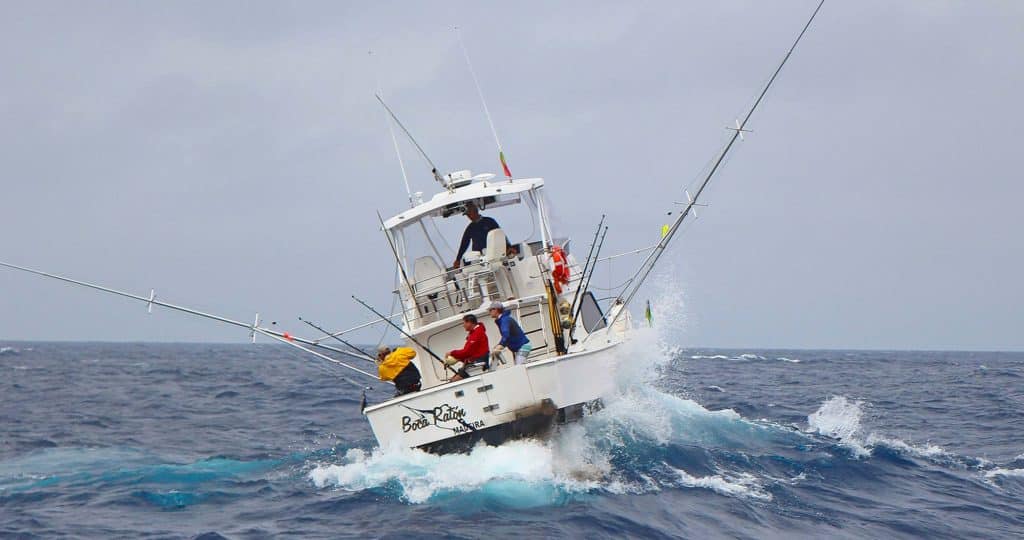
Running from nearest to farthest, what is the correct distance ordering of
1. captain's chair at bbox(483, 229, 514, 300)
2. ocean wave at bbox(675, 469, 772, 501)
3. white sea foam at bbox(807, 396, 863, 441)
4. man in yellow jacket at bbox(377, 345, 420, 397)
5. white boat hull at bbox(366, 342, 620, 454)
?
white boat hull at bbox(366, 342, 620, 454) < ocean wave at bbox(675, 469, 772, 501) < man in yellow jacket at bbox(377, 345, 420, 397) < captain's chair at bbox(483, 229, 514, 300) < white sea foam at bbox(807, 396, 863, 441)

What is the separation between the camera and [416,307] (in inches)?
554

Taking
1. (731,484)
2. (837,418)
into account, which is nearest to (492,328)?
(731,484)

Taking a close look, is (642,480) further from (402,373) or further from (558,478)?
(402,373)

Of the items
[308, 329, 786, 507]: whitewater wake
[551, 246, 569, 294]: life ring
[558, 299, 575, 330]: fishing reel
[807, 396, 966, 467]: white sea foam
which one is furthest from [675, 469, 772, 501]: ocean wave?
[551, 246, 569, 294]: life ring

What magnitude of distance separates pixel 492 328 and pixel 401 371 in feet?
5.26

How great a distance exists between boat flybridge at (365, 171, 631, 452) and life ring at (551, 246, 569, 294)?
0.02m

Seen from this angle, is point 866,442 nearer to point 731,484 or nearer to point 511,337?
point 731,484

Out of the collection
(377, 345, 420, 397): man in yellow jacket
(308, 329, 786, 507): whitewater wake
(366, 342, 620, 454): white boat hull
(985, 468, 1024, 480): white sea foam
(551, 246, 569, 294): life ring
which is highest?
(551, 246, 569, 294): life ring

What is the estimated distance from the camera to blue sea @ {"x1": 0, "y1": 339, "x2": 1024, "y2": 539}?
10312mm

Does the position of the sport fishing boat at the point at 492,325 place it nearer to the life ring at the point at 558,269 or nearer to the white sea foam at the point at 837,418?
the life ring at the point at 558,269

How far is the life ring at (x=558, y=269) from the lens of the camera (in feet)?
45.4

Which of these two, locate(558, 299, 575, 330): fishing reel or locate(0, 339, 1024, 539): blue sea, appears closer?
locate(0, 339, 1024, 539): blue sea

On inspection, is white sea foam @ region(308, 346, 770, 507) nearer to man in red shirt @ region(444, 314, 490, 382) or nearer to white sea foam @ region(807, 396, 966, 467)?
man in red shirt @ region(444, 314, 490, 382)

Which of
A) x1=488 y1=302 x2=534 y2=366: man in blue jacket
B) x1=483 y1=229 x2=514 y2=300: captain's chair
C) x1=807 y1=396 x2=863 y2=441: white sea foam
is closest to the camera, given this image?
x1=488 y1=302 x2=534 y2=366: man in blue jacket
